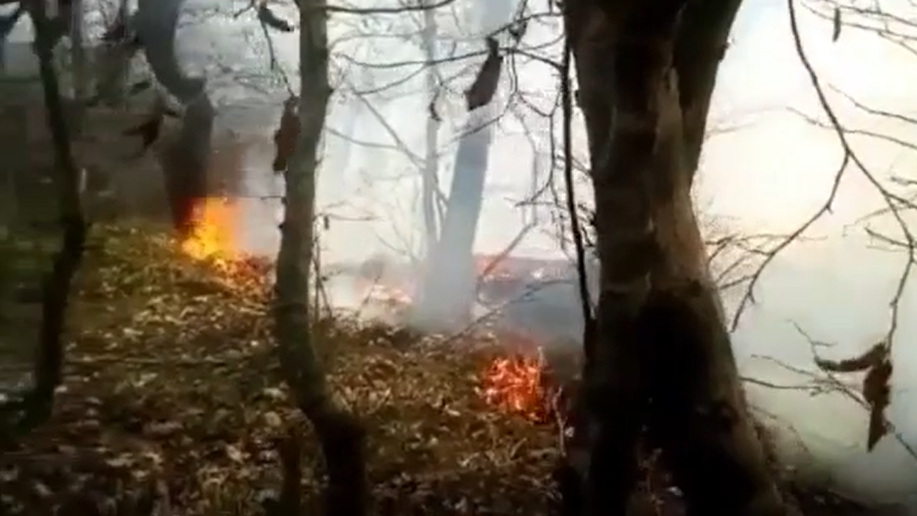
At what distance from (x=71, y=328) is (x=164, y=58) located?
0.22m

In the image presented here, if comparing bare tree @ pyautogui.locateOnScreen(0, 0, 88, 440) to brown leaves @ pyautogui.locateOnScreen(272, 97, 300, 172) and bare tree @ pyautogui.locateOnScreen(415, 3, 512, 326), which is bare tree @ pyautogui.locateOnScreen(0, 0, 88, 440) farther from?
bare tree @ pyautogui.locateOnScreen(415, 3, 512, 326)

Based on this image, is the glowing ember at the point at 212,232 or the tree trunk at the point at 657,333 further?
the glowing ember at the point at 212,232

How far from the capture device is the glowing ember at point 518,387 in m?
0.97

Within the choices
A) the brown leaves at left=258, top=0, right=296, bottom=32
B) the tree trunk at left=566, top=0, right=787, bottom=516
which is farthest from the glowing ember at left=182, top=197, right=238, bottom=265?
the tree trunk at left=566, top=0, right=787, bottom=516

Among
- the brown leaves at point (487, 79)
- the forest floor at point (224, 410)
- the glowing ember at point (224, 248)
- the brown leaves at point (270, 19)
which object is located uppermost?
the brown leaves at point (270, 19)

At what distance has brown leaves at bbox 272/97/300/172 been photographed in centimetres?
95

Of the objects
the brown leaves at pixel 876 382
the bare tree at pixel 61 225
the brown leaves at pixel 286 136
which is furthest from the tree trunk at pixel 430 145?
the brown leaves at pixel 876 382

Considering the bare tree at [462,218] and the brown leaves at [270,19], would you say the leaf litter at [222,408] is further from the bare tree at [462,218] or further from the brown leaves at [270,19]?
the brown leaves at [270,19]

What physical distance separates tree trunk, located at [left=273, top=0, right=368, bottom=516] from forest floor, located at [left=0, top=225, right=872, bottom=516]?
12 mm

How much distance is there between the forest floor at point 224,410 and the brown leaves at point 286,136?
0.08 meters

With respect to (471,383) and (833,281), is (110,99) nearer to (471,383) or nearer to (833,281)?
(471,383)

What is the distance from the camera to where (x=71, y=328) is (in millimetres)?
901

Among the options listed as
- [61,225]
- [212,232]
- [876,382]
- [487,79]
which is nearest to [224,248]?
[212,232]

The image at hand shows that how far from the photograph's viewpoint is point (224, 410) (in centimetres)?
91
